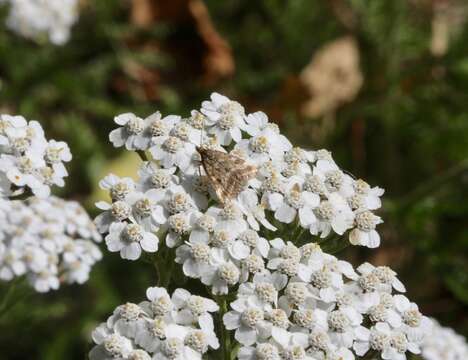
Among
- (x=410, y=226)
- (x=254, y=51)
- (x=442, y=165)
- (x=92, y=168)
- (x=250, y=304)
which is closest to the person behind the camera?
(x=250, y=304)

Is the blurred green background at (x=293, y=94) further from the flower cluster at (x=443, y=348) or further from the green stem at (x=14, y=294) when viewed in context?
the green stem at (x=14, y=294)

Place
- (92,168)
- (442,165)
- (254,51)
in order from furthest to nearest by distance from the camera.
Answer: (254,51) < (442,165) < (92,168)

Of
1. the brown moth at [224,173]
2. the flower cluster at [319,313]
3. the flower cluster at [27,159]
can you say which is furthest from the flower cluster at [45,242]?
the flower cluster at [319,313]

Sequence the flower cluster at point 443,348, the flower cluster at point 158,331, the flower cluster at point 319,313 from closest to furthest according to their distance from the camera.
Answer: the flower cluster at point 158,331 < the flower cluster at point 319,313 < the flower cluster at point 443,348

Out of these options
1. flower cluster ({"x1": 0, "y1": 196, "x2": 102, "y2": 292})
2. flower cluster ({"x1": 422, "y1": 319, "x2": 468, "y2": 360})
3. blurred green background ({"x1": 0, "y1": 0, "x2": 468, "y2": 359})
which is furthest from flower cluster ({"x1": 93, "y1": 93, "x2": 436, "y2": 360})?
blurred green background ({"x1": 0, "y1": 0, "x2": 468, "y2": 359})

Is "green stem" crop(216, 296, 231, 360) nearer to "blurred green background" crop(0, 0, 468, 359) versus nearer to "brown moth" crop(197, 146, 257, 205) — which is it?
"brown moth" crop(197, 146, 257, 205)

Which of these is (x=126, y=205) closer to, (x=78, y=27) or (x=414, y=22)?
(x=78, y=27)

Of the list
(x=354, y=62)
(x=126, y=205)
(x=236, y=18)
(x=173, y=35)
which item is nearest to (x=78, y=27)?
(x=173, y=35)
